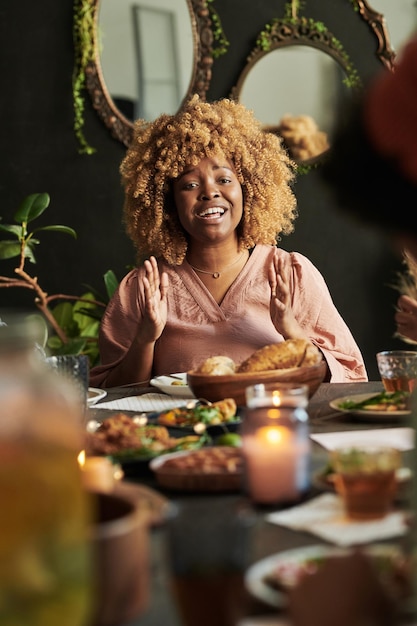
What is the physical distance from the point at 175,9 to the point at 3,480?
16.0 feet

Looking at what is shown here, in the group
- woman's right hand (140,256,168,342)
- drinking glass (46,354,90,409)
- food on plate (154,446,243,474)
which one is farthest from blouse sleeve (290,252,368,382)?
food on plate (154,446,243,474)

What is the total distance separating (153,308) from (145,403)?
0.57m

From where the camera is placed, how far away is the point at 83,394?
1863 millimetres

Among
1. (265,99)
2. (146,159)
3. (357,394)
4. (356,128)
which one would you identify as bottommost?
(357,394)

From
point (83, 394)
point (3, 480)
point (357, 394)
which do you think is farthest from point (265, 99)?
point (3, 480)

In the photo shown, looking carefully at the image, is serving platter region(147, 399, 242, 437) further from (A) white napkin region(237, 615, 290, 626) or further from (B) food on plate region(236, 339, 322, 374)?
(A) white napkin region(237, 615, 290, 626)

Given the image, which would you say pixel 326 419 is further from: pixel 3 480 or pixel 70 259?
pixel 70 259

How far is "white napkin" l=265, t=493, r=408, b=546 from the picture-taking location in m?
1.09

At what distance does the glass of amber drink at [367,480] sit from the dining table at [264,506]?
77 millimetres

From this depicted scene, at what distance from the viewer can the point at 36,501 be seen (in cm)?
62

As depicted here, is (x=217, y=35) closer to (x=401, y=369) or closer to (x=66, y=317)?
(x=66, y=317)

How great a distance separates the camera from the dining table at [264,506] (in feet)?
2.77

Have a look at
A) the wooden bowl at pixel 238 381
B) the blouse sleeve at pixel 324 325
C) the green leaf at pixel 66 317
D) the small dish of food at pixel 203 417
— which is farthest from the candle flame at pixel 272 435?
the green leaf at pixel 66 317

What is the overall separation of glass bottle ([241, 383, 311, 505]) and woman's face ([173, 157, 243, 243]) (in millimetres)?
1982
